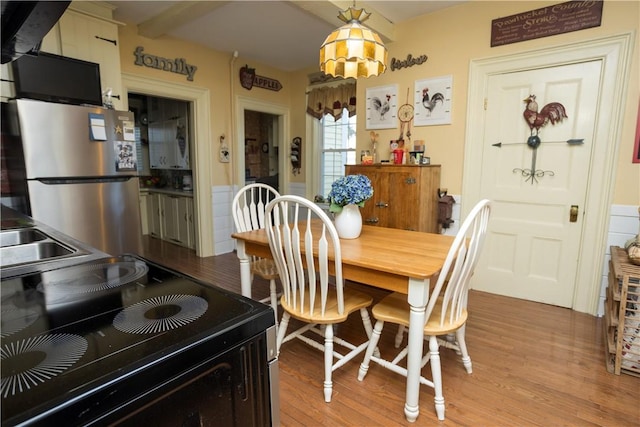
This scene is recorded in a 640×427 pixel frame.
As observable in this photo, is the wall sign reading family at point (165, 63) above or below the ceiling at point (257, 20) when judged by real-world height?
below

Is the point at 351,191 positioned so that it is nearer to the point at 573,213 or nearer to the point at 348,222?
the point at 348,222

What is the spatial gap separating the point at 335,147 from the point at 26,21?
14.0 feet

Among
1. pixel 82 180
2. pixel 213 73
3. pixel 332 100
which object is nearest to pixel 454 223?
pixel 332 100

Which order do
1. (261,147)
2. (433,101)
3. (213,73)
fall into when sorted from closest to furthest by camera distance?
(433,101)
(213,73)
(261,147)

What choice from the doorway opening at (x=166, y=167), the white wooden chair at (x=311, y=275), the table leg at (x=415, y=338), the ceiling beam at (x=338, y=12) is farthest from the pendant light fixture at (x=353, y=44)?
the doorway opening at (x=166, y=167)

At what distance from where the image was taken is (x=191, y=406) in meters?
0.62

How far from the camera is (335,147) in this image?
4695 mm

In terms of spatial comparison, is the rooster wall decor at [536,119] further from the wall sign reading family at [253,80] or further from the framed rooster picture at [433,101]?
the wall sign reading family at [253,80]

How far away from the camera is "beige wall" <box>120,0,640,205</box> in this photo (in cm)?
236

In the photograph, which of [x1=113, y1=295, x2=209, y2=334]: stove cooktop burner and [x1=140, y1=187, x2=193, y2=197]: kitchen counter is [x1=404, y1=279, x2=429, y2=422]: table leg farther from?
[x1=140, y1=187, x2=193, y2=197]: kitchen counter

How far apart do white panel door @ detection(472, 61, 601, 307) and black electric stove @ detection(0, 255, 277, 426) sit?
277 centimetres

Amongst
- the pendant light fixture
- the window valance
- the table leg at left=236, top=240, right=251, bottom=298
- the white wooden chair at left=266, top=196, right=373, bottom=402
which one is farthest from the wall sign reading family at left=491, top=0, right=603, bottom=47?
the table leg at left=236, top=240, right=251, bottom=298

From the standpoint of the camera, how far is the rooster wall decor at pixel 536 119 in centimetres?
261

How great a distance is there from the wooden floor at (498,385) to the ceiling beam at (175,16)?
107 inches
